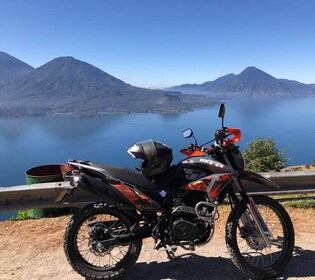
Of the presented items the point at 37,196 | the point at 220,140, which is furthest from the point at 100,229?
the point at 37,196

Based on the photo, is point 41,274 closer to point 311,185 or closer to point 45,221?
point 45,221

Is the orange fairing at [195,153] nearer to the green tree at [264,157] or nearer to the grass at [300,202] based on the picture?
the grass at [300,202]

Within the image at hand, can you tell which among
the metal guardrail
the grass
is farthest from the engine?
the grass

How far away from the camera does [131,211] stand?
3.62 m

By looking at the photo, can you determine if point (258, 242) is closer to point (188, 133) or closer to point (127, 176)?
point (188, 133)

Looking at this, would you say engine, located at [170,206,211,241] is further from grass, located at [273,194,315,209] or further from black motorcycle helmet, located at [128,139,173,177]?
grass, located at [273,194,315,209]

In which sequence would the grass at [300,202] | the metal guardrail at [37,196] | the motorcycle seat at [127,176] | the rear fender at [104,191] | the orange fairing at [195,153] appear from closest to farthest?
the rear fender at [104,191] → the motorcycle seat at [127,176] → the orange fairing at [195,153] → the metal guardrail at [37,196] → the grass at [300,202]

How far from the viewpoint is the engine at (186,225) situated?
346 centimetres

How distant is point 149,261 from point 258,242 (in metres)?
1.37

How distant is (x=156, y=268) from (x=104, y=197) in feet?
3.88

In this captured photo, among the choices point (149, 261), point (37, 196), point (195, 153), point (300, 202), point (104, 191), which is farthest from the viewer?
point (300, 202)

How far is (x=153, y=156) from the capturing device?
3.44 metres

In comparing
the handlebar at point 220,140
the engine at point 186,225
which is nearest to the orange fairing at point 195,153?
the handlebar at point 220,140

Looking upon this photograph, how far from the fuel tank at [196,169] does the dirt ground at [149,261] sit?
3.65 feet
